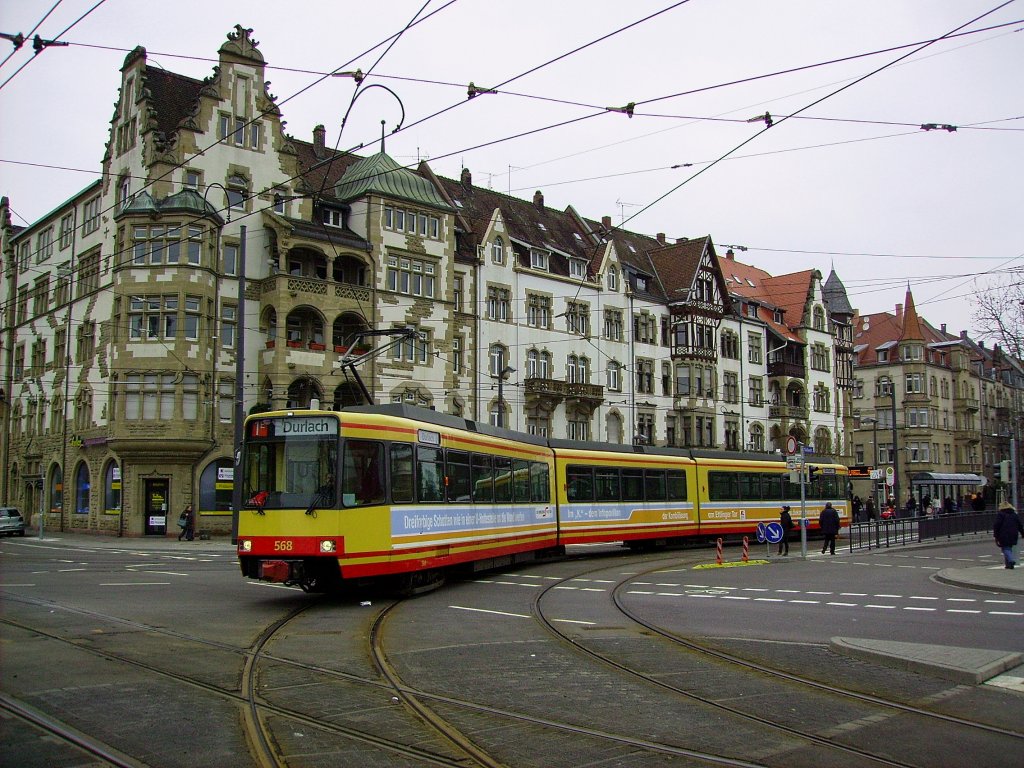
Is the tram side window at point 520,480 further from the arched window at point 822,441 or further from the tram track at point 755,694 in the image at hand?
the arched window at point 822,441

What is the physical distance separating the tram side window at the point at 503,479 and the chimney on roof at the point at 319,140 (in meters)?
30.6

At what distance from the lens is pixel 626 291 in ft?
182

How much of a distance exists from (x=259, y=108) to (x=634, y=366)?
24714 mm

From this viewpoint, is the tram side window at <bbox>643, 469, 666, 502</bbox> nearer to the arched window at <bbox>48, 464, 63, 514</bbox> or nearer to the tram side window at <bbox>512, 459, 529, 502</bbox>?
the tram side window at <bbox>512, 459, 529, 502</bbox>

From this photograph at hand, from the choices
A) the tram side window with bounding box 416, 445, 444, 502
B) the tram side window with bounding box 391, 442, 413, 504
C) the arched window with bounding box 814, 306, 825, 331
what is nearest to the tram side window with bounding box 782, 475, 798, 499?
the tram side window with bounding box 416, 445, 444, 502

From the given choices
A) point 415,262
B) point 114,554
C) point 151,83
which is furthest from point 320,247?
point 114,554

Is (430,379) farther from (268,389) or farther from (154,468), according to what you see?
(154,468)

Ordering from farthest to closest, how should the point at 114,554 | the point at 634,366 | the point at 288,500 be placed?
the point at 634,366 → the point at 114,554 → the point at 288,500

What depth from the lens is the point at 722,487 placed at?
32.0 m

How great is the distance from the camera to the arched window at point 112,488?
3953 cm

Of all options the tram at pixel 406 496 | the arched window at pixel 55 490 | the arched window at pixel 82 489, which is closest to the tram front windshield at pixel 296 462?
the tram at pixel 406 496

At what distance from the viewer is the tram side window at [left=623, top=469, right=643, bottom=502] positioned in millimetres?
27594

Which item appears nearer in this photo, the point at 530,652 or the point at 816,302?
the point at 530,652

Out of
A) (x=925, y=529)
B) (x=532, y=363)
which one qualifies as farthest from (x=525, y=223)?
(x=925, y=529)
